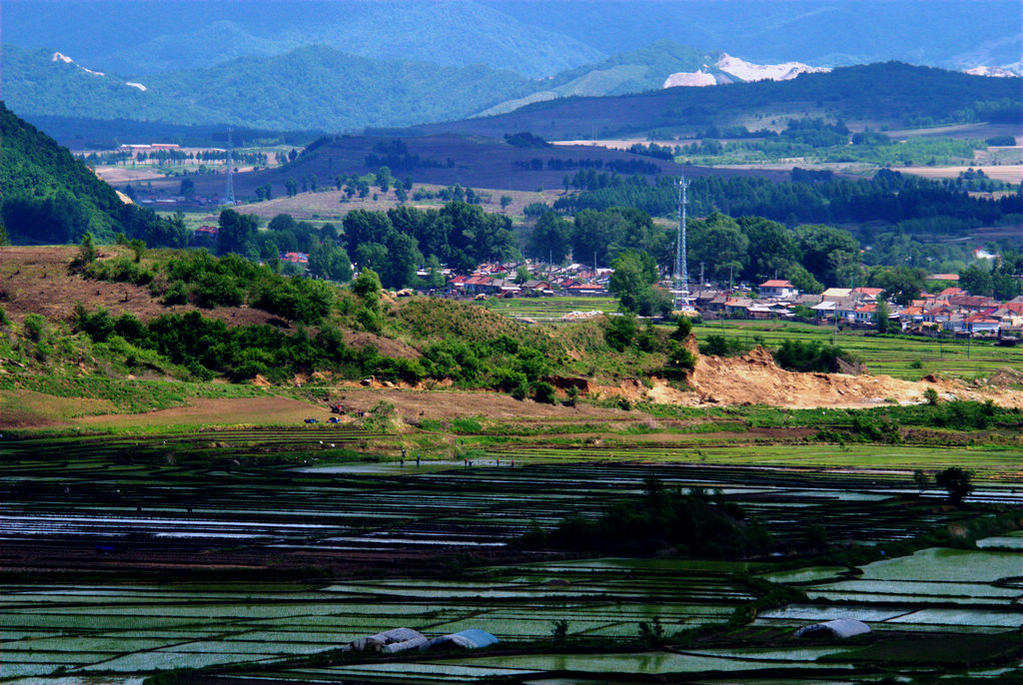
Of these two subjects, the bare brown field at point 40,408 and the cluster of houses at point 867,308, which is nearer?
the bare brown field at point 40,408

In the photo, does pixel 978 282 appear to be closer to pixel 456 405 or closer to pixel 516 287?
pixel 516 287

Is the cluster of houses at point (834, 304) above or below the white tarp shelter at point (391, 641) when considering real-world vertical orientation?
above

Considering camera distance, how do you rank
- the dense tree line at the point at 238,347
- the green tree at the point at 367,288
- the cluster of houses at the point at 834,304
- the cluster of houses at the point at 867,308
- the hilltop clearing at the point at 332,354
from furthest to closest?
the cluster of houses at the point at 834,304, the cluster of houses at the point at 867,308, the green tree at the point at 367,288, the dense tree line at the point at 238,347, the hilltop clearing at the point at 332,354

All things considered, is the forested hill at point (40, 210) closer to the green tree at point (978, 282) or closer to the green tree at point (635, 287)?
the green tree at point (635, 287)

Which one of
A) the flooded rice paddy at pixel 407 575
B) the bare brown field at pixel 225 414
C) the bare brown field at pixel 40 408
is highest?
the bare brown field at pixel 40 408

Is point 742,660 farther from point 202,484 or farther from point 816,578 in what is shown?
point 202,484

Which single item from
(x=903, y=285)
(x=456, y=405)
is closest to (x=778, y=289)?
(x=903, y=285)

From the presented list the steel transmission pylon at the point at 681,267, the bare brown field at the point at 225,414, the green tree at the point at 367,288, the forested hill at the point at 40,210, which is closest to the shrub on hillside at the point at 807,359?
the green tree at the point at 367,288

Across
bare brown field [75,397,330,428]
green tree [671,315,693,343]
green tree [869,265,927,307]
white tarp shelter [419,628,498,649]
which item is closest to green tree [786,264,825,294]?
green tree [869,265,927,307]

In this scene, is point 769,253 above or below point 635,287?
above

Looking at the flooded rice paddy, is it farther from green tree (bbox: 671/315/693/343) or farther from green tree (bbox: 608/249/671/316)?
green tree (bbox: 608/249/671/316)

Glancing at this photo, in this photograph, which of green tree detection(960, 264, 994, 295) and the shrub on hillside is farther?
green tree detection(960, 264, 994, 295)

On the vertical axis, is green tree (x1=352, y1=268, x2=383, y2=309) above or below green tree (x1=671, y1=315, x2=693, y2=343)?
above

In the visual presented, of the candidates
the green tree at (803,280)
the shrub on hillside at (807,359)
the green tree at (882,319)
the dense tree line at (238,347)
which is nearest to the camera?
the dense tree line at (238,347)
